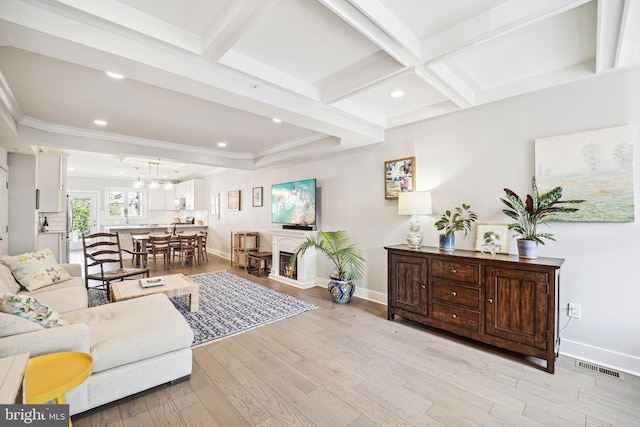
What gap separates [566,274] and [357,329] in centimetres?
209

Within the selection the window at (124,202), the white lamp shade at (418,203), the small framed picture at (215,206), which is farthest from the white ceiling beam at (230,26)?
the window at (124,202)

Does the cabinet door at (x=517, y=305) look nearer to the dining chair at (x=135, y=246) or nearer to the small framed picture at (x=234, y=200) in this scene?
the small framed picture at (x=234, y=200)

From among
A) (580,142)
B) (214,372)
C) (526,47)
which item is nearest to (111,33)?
(214,372)

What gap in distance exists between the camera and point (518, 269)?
246 cm

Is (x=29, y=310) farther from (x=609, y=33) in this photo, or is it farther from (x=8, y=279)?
(x=609, y=33)

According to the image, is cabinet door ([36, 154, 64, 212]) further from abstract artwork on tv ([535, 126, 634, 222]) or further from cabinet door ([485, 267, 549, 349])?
abstract artwork on tv ([535, 126, 634, 222])

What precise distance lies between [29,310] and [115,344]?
58 centimetres

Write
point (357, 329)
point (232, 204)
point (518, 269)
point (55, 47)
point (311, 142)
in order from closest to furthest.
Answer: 1. point (55, 47)
2. point (518, 269)
3. point (357, 329)
4. point (311, 142)
5. point (232, 204)

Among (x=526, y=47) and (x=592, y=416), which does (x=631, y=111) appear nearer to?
(x=526, y=47)

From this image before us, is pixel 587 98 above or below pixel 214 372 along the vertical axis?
above

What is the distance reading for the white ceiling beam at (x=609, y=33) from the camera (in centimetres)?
171

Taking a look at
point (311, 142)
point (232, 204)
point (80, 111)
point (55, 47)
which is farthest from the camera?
point (232, 204)

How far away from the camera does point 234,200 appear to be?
759 cm

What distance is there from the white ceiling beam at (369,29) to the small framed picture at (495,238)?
6.24 feet
